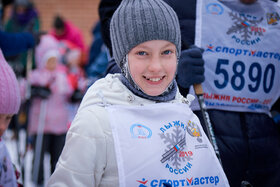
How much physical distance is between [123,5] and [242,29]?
0.79 meters

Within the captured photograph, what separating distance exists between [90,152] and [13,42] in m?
1.73

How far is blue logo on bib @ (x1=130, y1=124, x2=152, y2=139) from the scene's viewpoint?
1718 mm

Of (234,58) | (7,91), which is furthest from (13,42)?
(234,58)

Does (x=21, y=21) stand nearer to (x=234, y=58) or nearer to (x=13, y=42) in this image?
(x=13, y=42)

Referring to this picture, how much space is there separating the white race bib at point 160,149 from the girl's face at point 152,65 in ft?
0.29

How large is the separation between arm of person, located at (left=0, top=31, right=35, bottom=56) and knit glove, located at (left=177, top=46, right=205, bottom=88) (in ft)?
4.75

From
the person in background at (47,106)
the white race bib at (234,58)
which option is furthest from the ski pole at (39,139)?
the white race bib at (234,58)

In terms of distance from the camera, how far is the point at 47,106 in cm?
525

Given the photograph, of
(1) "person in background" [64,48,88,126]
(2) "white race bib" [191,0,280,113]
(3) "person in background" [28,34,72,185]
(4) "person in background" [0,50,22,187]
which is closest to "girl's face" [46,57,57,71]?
(3) "person in background" [28,34,72,185]

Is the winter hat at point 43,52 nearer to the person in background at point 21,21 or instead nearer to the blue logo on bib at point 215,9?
the person in background at point 21,21

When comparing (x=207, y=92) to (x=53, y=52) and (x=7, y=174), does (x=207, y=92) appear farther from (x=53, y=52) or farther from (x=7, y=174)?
(x=53, y=52)

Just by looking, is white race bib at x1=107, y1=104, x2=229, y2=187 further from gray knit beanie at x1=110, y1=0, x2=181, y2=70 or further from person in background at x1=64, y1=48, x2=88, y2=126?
person in background at x1=64, y1=48, x2=88, y2=126

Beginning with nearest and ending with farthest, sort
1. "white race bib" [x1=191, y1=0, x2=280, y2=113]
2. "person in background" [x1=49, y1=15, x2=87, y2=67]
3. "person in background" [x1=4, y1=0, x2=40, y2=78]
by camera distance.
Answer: "white race bib" [x1=191, y1=0, x2=280, y2=113]
"person in background" [x1=4, y1=0, x2=40, y2=78]
"person in background" [x1=49, y1=15, x2=87, y2=67]

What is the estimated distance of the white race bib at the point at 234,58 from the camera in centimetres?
229
